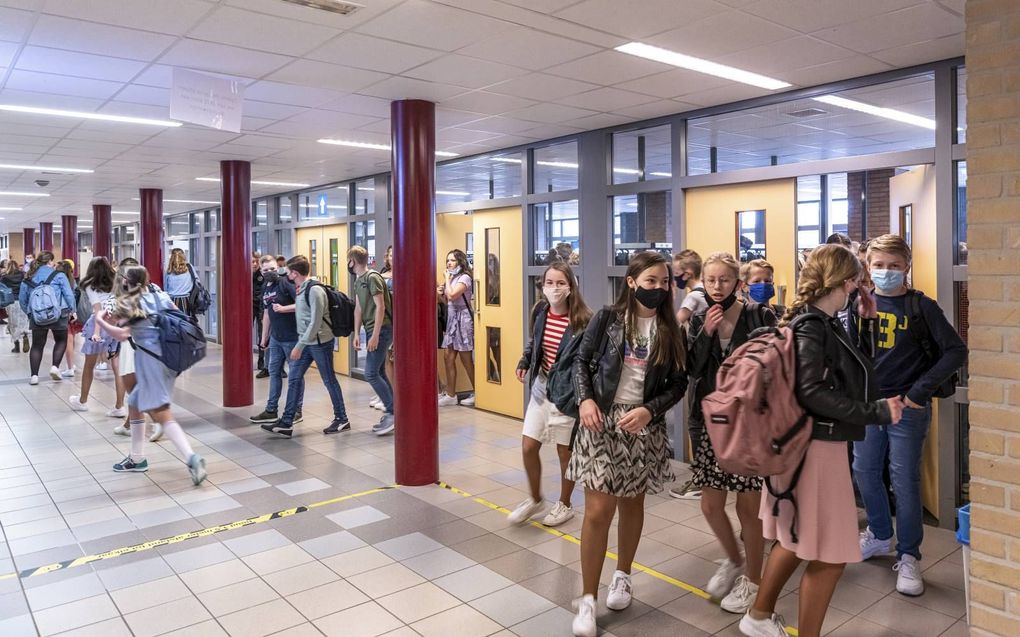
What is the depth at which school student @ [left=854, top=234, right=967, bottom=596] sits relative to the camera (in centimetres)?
354

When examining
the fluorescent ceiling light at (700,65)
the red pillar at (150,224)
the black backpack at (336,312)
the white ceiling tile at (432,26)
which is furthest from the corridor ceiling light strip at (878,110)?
the red pillar at (150,224)

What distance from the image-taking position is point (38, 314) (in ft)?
31.1

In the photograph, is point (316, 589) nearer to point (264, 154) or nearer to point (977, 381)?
point (977, 381)

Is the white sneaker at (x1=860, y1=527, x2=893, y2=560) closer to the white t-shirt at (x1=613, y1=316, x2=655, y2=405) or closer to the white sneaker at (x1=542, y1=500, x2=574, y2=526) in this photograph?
the white sneaker at (x1=542, y1=500, x2=574, y2=526)

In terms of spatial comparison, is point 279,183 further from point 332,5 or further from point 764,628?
point 764,628

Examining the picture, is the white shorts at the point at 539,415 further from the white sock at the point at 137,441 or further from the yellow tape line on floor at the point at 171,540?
the white sock at the point at 137,441

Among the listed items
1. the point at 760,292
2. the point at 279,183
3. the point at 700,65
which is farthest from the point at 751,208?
the point at 279,183

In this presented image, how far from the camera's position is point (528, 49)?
4203mm

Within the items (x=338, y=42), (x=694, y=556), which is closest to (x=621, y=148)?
(x=338, y=42)

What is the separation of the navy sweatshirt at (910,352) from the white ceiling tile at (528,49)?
2.11 m

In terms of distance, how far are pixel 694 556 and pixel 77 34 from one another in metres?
4.27

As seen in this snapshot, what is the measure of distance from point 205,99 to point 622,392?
Answer: 3.27 metres

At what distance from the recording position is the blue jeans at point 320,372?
6.79m

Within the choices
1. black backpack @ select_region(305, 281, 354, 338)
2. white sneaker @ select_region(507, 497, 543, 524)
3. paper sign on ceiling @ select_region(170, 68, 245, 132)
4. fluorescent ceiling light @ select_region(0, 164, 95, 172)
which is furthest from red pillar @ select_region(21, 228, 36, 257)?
white sneaker @ select_region(507, 497, 543, 524)
